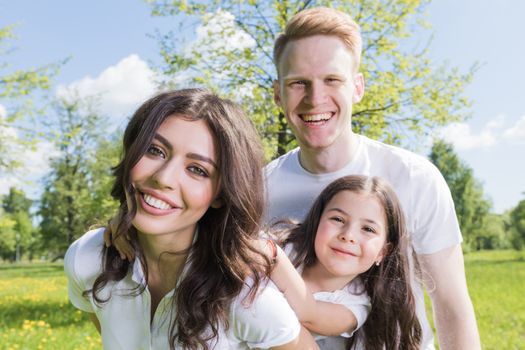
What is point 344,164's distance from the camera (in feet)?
11.1

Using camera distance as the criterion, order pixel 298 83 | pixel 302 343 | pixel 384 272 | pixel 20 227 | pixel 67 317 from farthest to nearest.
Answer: pixel 20 227, pixel 67 317, pixel 298 83, pixel 384 272, pixel 302 343

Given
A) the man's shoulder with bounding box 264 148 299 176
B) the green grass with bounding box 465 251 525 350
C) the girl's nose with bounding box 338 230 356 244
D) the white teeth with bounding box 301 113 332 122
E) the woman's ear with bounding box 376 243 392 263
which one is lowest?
the green grass with bounding box 465 251 525 350

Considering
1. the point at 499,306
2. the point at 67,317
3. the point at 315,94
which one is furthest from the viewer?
the point at 499,306

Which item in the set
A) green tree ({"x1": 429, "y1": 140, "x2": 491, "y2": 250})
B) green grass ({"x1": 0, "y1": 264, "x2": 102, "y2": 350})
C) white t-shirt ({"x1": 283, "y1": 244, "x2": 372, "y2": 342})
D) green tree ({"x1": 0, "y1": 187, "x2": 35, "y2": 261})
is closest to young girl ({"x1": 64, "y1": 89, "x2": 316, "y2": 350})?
white t-shirt ({"x1": 283, "y1": 244, "x2": 372, "y2": 342})

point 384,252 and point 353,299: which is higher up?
point 384,252

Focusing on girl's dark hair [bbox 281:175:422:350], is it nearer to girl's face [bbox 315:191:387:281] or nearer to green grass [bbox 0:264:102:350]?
girl's face [bbox 315:191:387:281]

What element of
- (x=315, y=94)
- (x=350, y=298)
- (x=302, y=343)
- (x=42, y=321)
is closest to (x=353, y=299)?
(x=350, y=298)

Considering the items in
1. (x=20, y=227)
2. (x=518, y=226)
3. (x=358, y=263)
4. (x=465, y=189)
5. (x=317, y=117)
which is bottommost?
(x=20, y=227)

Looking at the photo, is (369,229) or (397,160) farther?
(397,160)

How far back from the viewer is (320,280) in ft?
9.95

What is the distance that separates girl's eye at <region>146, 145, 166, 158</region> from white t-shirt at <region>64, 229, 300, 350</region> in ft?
1.94

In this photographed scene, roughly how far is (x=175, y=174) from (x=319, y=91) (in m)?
1.21

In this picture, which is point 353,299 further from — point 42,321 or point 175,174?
point 42,321

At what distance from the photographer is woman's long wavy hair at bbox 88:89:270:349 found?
99.0 inches
